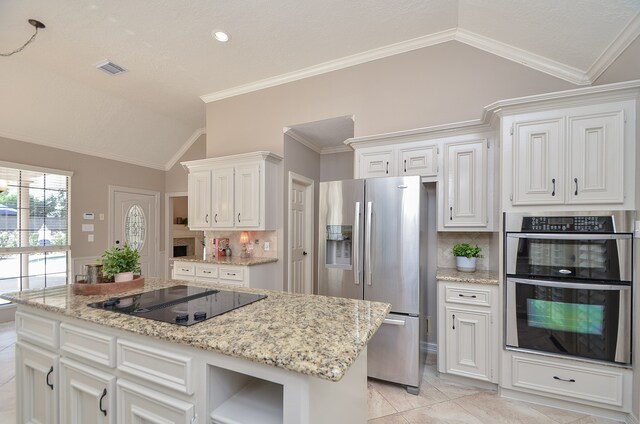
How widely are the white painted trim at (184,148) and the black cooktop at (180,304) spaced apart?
4832mm

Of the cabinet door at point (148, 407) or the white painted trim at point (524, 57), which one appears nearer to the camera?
the cabinet door at point (148, 407)

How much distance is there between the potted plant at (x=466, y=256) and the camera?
108 inches

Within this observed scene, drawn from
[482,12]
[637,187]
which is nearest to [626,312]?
[637,187]

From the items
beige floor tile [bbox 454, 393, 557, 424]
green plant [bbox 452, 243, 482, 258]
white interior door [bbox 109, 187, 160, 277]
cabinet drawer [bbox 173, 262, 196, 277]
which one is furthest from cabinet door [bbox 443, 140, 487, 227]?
white interior door [bbox 109, 187, 160, 277]

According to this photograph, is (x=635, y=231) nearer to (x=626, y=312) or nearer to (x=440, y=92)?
(x=626, y=312)

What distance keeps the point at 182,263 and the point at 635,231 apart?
4.36 metres

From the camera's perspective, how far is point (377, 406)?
2254 mm

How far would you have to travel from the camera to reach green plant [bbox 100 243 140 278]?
187 centimetres

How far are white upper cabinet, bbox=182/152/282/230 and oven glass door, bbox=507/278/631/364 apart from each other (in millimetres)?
2705

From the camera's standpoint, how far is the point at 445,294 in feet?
8.31

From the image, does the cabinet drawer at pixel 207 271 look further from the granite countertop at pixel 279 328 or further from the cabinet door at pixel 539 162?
the cabinet door at pixel 539 162

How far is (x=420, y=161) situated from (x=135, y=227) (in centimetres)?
558

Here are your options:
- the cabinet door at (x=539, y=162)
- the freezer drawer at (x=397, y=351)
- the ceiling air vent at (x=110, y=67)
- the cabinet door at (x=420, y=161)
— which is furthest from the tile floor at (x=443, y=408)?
the ceiling air vent at (x=110, y=67)

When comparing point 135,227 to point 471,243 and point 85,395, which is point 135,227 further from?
point 471,243
